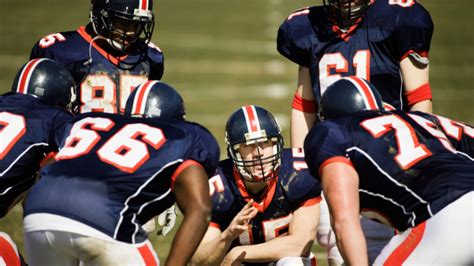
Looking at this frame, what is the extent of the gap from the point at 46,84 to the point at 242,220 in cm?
122

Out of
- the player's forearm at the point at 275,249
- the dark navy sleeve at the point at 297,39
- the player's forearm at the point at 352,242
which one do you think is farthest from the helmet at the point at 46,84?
the player's forearm at the point at 352,242

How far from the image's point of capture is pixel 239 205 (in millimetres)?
5086

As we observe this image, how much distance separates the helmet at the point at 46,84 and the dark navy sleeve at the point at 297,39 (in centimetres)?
145

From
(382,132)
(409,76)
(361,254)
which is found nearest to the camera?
(361,254)

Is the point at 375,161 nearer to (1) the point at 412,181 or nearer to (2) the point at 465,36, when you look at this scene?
(1) the point at 412,181

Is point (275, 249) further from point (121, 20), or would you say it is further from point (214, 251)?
point (121, 20)

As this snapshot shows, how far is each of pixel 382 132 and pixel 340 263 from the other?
1133 millimetres

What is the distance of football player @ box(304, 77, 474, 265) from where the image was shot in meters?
3.88

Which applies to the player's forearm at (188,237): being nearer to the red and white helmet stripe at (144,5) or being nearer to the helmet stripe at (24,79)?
the helmet stripe at (24,79)

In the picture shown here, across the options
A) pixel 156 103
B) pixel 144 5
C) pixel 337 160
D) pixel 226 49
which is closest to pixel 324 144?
pixel 337 160

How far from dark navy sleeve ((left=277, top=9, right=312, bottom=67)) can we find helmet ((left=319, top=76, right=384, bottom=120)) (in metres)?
1.14

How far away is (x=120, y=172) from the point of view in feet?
13.3

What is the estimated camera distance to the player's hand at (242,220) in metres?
4.67

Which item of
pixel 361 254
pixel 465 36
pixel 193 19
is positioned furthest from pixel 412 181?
pixel 193 19
